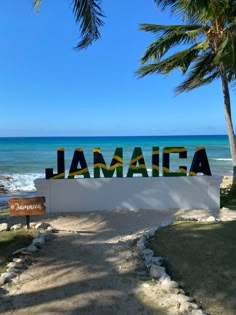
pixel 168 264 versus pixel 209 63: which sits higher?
pixel 209 63

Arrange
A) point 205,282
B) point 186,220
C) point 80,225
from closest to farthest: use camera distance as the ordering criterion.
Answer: point 205,282
point 186,220
point 80,225

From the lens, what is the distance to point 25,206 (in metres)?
7.20

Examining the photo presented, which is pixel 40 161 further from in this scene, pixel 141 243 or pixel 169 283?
pixel 169 283

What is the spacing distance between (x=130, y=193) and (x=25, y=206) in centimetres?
334

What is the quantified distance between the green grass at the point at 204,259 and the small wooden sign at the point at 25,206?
7.03 ft

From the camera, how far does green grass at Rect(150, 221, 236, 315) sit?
4.41 m

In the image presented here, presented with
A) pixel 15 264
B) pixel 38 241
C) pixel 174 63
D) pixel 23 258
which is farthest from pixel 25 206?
pixel 174 63

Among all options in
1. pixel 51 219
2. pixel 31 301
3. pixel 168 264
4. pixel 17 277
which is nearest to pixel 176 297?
pixel 168 264

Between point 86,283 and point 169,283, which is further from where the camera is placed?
point 86,283

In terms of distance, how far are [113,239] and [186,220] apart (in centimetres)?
150

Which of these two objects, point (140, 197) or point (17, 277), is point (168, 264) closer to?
point (17, 277)

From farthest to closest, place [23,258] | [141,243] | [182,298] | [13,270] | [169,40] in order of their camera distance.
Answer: [169,40], [141,243], [23,258], [13,270], [182,298]

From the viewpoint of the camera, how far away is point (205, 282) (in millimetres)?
4707

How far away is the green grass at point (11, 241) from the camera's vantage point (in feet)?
18.7
